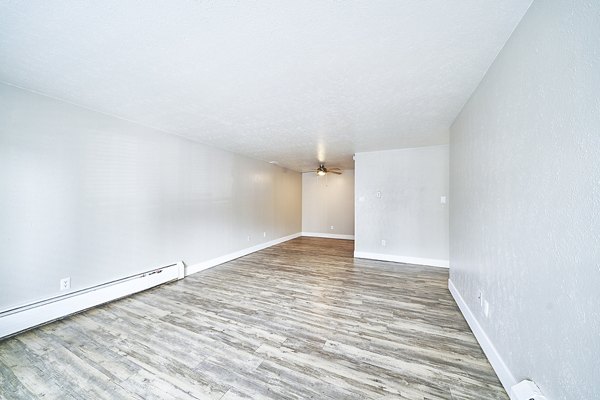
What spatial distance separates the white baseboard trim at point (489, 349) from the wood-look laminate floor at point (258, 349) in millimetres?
59

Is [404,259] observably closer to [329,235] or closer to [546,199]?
[329,235]

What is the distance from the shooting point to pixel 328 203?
25.0ft

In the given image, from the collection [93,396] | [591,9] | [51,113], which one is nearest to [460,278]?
[591,9]

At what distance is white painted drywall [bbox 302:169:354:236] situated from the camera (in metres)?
7.35

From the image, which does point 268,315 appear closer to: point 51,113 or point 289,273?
point 289,273

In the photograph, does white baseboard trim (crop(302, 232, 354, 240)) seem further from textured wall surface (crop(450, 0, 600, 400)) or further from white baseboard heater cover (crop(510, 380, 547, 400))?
white baseboard heater cover (crop(510, 380, 547, 400))

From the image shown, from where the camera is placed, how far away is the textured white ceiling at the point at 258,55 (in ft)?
3.91

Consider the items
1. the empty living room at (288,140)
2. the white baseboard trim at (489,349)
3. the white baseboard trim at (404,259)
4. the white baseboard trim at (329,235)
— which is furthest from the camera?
the white baseboard trim at (329,235)

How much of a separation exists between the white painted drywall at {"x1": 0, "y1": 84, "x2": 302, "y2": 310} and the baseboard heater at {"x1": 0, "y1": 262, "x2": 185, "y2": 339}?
0.08m

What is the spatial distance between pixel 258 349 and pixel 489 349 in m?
1.91

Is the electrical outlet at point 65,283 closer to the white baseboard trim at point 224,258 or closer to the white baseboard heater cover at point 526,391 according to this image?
the white baseboard trim at point 224,258

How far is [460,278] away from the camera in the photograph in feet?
8.22

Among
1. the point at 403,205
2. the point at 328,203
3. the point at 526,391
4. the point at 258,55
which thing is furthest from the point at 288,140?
the point at 328,203

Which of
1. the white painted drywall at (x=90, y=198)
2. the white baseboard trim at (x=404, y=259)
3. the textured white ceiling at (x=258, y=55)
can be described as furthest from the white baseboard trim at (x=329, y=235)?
the textured white ceiling at (x=258, y=55)
